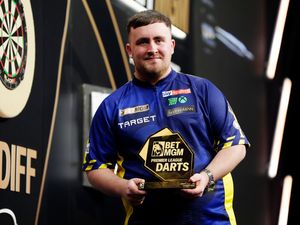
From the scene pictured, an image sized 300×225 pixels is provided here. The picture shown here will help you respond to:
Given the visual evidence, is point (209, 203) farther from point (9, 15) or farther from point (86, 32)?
point (86, 32)

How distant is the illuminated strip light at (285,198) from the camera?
731cm

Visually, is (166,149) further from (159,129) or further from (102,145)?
(102,145)

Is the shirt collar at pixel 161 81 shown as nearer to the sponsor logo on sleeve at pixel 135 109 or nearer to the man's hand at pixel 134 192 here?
the sponsor logo on sleeve at pixel 135 109

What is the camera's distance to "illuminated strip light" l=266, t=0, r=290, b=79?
7344 millimetres

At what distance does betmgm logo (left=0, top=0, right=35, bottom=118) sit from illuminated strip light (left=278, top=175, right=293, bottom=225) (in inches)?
145

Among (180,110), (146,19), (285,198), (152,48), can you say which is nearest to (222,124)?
(180,110)

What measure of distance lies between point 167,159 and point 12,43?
113 centimetres

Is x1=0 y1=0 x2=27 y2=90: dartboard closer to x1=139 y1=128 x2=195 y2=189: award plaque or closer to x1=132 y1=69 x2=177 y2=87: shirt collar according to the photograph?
x1=132 y1=69 x2=177 y2=87: shirt collar

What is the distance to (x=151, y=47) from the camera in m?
3.54

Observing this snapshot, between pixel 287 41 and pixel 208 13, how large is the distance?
1031mm

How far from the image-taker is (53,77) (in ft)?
14.4

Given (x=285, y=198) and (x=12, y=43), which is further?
(x=285, y=198)

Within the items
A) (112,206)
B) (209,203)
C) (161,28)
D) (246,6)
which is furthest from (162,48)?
(246,6)

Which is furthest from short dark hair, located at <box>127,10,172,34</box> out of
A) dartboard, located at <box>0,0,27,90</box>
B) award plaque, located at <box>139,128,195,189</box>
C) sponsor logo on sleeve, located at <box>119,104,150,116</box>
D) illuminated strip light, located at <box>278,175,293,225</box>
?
illuminated strip light, located at <box>278,175,293,225</box>
